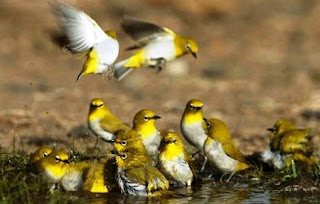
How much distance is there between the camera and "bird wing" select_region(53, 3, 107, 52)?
29.4 feet

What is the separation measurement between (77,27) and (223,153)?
1.87 m

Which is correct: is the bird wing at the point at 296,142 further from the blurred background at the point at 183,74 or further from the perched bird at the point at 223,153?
the blurred background at the point at 183,74

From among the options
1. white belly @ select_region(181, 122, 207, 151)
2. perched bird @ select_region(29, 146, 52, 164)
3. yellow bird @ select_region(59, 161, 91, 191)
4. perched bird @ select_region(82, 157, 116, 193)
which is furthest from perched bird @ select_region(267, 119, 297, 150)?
perched bird @ select_region(29, 146, 52, 164)

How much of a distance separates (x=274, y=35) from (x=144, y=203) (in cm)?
1085

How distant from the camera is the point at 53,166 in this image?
7.98 metres

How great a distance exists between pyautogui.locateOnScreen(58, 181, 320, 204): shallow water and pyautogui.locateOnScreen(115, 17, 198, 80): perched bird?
1.81 metres

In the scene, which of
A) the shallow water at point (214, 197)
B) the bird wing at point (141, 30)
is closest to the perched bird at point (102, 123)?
the bird wing at point (141, 30)

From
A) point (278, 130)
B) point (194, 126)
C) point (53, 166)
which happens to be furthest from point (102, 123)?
point (278, 130)

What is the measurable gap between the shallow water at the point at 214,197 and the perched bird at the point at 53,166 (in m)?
0.26

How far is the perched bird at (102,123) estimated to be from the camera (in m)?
→ 9.50

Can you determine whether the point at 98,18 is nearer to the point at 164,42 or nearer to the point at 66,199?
the point at 164,42

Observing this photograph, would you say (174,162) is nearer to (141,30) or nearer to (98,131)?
(98,131)

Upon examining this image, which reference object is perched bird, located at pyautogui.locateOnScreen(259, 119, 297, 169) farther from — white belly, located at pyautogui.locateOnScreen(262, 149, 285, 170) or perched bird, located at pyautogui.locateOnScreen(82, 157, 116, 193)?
perched bird, located at pyautogui.locateOnScreen(82, 157, 116, 193)

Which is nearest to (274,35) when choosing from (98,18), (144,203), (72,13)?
(98,18)
